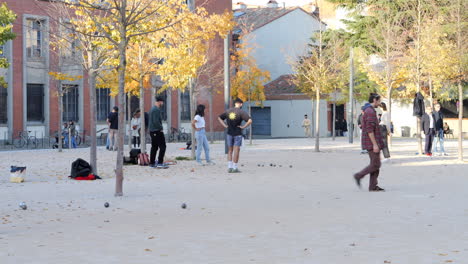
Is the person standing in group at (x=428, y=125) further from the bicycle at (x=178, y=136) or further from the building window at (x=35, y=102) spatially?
the bicycle at (x=178, y=136)

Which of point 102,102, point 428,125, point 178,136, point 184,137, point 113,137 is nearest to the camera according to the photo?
point 428,125

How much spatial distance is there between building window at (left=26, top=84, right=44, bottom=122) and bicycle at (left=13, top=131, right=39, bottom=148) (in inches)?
66.4

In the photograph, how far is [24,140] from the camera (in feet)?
118

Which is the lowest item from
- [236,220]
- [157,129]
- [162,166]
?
[236,220]

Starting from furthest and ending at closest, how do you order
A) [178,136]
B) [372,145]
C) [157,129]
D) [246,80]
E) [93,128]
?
[178,136], [246,80], [157,129], [93,128], [372,145]

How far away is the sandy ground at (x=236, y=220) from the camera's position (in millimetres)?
7594

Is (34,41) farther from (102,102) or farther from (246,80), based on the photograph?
(246,80)

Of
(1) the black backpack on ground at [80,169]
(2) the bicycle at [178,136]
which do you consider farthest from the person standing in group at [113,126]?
(2) the bicycle at [178,136]

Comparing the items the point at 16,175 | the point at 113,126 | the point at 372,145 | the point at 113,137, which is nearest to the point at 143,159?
the point at 16,175

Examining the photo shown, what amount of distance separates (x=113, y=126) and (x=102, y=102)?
13.8m

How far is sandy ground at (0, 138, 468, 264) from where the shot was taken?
7.59m

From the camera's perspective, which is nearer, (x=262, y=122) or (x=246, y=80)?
(x=246, y=80)

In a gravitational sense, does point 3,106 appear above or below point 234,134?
above

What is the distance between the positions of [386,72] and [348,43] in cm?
1516
